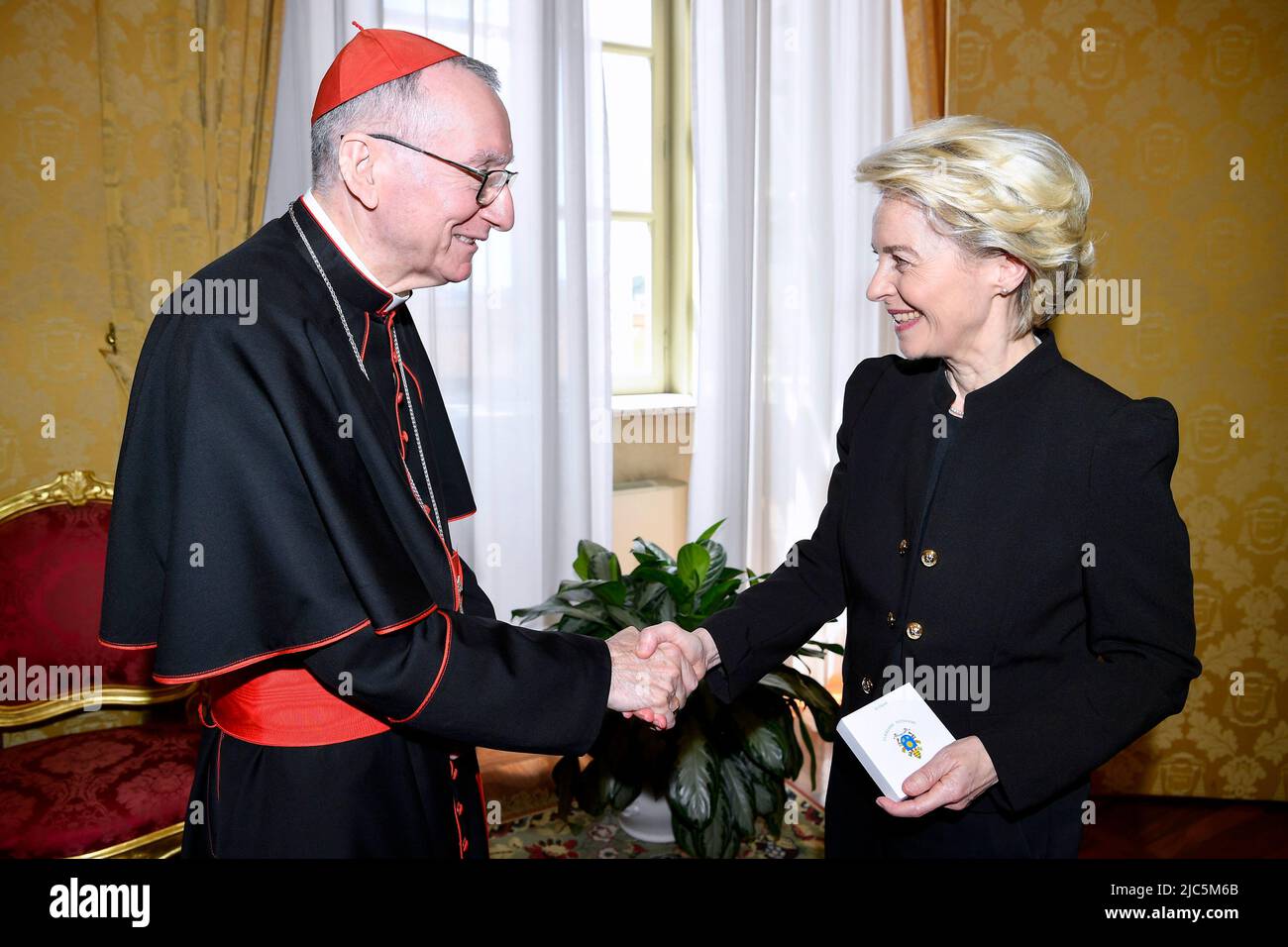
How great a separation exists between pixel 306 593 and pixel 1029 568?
1122 mm

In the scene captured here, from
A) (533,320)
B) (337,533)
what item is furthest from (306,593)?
(533,320)

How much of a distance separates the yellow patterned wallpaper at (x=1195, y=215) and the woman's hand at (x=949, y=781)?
2.53 metres

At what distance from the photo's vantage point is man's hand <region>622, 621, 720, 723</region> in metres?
1.96

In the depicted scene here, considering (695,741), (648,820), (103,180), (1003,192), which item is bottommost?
(648,820)

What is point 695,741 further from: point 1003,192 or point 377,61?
point 377,61

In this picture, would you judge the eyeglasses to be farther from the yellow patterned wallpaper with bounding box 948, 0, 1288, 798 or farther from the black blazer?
the yellow patterned wallpaper with bounding box 948, 0, 1288, 798

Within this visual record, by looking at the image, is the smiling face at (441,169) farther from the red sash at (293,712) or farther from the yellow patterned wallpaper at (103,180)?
the yellow patterned wallpaper at (103,180)

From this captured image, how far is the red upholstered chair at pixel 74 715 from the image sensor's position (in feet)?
8.48

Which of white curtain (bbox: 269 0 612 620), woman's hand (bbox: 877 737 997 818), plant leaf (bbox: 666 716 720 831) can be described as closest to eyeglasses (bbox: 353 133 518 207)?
woman's hand (bbox: 877 737 997 818)

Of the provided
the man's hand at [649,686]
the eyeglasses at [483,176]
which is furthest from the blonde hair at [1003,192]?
the man's hand at [649,686]

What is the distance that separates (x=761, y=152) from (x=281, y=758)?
380cm

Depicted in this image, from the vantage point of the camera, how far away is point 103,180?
3383 millimetres

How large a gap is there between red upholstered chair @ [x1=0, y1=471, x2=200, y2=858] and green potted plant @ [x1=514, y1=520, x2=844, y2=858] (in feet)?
3.90
